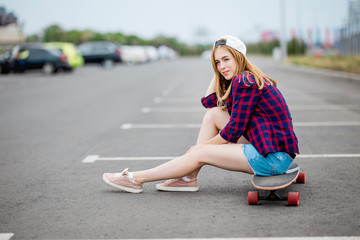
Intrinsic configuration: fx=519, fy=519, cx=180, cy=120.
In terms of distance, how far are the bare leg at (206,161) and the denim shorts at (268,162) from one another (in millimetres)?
63

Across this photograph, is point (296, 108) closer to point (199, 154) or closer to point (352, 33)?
point (199, 154)

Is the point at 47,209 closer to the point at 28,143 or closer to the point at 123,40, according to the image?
the point at 28,143

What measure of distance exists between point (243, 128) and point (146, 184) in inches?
53.1

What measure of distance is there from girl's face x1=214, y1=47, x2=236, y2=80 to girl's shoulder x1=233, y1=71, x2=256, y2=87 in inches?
8.0

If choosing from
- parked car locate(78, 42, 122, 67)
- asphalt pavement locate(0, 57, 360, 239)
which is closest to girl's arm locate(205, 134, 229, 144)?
asphalt pavement locate(0, 57, 360, 239)

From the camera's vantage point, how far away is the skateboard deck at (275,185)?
14.0 ft

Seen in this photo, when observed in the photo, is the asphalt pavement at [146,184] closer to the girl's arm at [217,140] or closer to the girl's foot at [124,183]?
the girl's foot at [124,183]

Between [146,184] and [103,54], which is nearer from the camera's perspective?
[146,184]

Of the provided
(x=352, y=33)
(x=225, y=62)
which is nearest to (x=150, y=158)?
(x=225, y=62)

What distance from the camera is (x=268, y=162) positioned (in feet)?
14.3

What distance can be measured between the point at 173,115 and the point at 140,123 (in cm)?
134

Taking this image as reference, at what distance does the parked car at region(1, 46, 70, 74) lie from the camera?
1130 inches

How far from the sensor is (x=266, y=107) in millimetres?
4340

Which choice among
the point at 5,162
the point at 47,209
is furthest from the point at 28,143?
the point at 47,209
